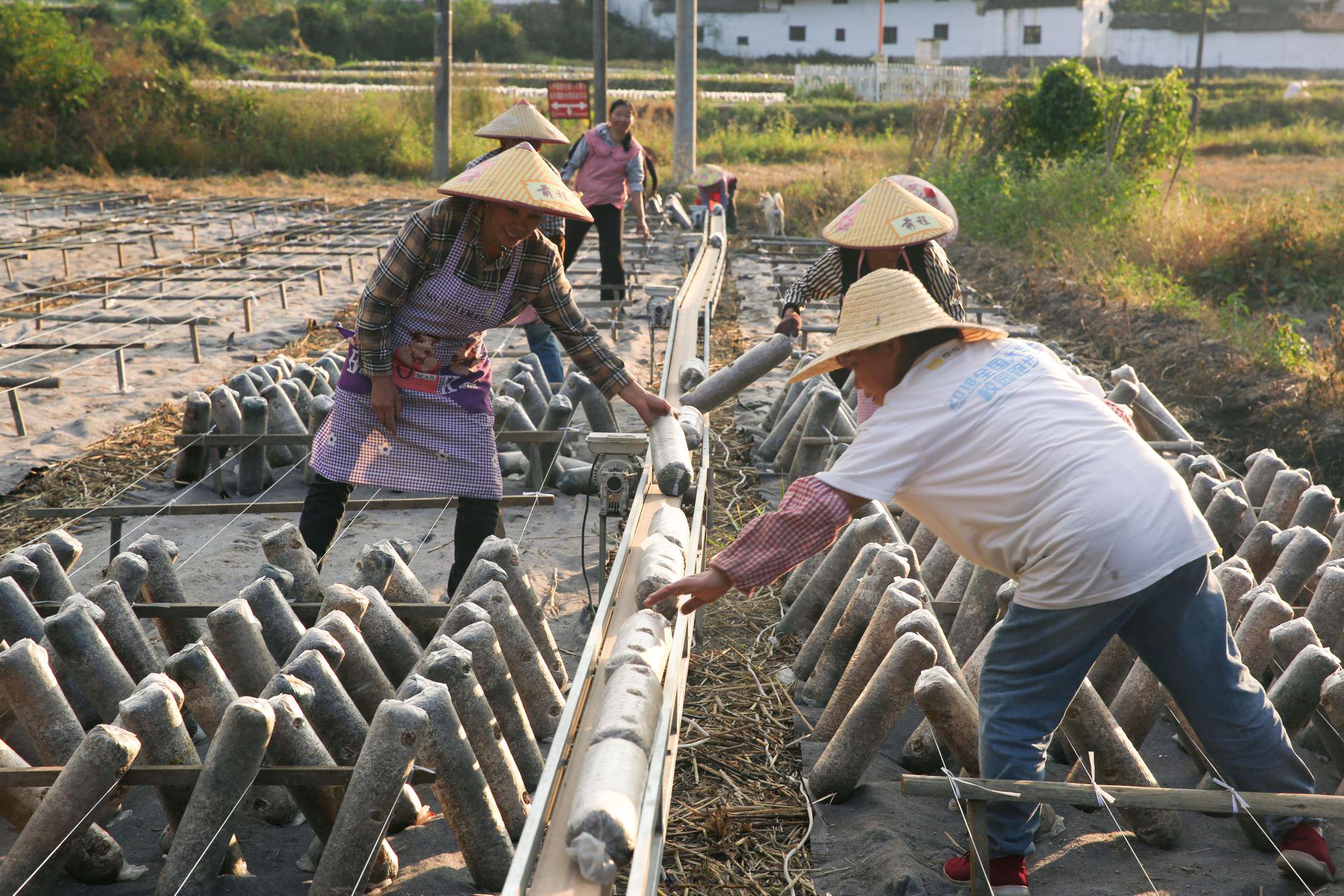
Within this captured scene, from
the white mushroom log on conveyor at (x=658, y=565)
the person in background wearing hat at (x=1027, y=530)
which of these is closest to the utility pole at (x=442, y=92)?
the white mushroom log on conveyor at (x=658, y=565)

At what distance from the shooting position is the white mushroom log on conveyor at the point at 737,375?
380 centimetres

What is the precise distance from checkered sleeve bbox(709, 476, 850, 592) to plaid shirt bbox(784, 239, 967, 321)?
1.67 metres

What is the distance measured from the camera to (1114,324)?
8.85m

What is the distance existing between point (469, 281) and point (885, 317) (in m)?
1.46

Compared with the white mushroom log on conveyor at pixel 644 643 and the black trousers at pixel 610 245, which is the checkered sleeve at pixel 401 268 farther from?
the black trousers at pixel 610 245

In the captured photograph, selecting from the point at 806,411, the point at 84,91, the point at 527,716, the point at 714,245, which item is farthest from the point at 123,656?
the point at 84,91

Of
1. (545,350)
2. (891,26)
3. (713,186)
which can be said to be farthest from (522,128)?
(891,26)

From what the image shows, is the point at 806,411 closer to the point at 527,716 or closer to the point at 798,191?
the point at 527,716

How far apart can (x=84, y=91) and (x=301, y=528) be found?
20.8 metres

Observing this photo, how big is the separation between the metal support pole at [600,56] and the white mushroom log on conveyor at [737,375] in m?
15.5

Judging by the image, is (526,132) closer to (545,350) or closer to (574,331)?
(545,350)

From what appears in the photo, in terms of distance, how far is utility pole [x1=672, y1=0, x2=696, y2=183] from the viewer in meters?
17.2

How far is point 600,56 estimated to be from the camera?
61.2 ft

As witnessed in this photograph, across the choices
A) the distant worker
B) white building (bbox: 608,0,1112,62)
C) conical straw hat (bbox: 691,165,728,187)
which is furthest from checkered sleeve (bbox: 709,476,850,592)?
white building (bbox: 608,0,1112,62)
